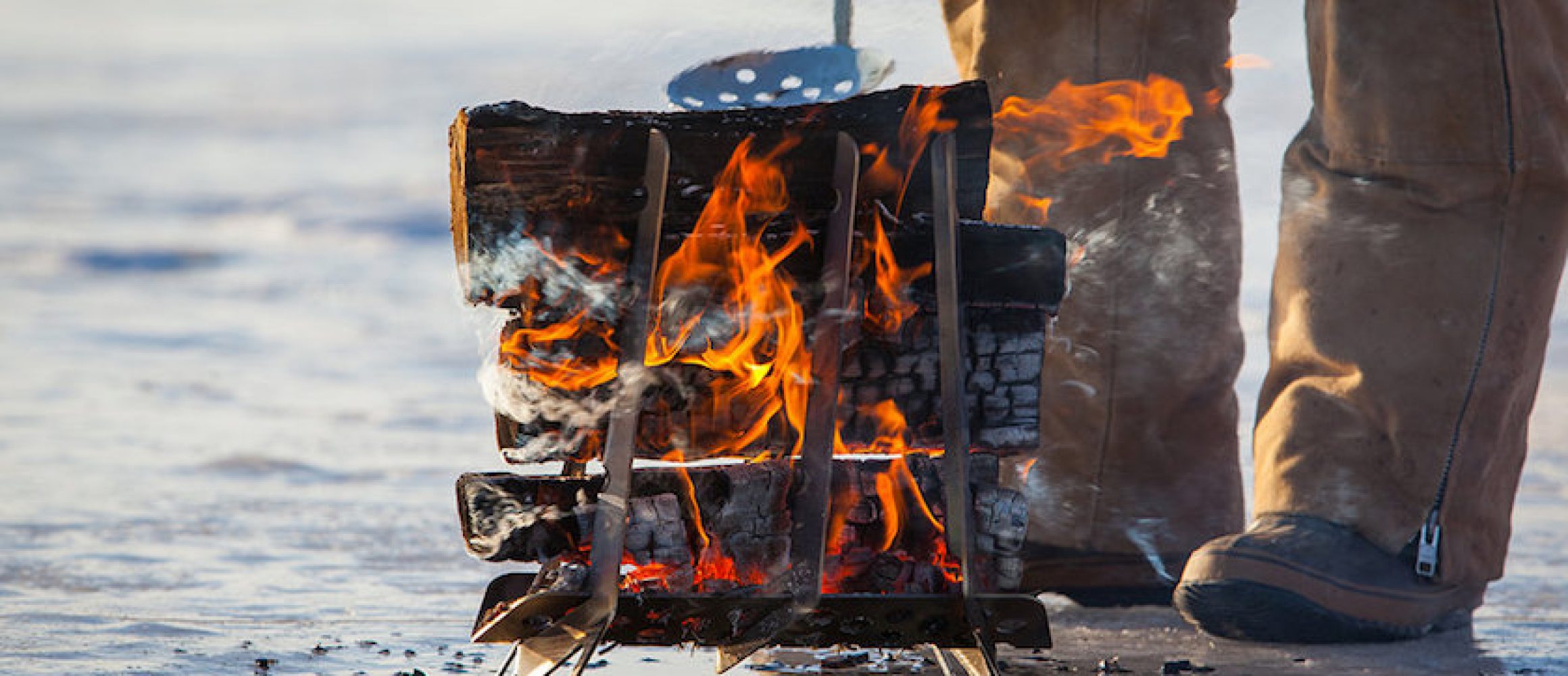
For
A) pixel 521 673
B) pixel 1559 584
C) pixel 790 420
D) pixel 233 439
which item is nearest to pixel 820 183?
pixel 790 420

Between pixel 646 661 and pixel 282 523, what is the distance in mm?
1365

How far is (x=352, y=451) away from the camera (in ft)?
14.3

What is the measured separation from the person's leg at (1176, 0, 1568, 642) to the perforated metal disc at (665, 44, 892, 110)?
27.5 inches

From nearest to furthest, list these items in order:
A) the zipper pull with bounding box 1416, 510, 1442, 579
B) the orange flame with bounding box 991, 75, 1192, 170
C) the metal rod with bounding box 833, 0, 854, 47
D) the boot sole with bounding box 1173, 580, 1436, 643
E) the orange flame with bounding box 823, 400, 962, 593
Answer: the orange flame with bounding box 823, 400, 962, 593 → the boot sole with bounding box 1173, 580, 1436, 643 → the zipper pull with bounding box 1416, 510, 1442, 579 → the orange flame with bounding box 991, 75, 1192, 170 → the metal rod with bounding box 833, 0, 854, 47

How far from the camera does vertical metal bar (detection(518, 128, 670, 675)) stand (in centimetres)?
187

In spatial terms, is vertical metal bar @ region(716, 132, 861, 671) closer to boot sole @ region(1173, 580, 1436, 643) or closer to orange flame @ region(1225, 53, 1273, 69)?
boot sole @ region(1173, 580, 1436, 643)

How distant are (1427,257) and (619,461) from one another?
130 centimetres

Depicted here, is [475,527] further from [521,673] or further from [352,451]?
[352,451]

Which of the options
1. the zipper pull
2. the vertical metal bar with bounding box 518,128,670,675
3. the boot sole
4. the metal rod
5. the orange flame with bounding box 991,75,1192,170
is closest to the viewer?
the vertical metal bar with bounding box 518,128,670,675

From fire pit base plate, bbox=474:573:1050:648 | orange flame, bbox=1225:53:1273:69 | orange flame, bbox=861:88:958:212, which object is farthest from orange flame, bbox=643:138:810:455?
orange flame, bbox=1225:53:1273:69

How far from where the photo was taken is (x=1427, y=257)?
2551 mm

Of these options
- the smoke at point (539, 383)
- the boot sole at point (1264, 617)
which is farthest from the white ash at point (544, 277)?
the boot sole at point (1264, 617)

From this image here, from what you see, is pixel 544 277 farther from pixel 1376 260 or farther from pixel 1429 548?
pixel 1429 548

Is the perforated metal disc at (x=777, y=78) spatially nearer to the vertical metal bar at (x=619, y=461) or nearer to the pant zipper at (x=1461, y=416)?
the vertical metal bar at (x=619, y=461)
